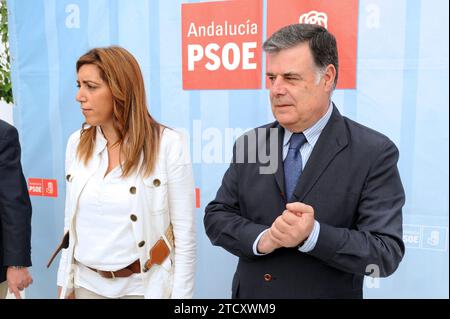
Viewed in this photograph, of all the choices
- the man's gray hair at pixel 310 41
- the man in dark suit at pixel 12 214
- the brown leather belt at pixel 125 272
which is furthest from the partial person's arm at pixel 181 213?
the man in dark suit at pixel 12 214

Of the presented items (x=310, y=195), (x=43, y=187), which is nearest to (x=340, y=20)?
(x=310, y=195)

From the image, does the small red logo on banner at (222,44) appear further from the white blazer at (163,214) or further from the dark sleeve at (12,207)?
the dark sleeve at (12,207)

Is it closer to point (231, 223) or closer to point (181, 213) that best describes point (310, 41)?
point (231, 223)

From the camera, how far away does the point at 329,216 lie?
1.21 m

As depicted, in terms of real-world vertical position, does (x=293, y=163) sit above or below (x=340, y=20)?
below

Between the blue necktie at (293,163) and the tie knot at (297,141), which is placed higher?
the tie knot at (297,141)

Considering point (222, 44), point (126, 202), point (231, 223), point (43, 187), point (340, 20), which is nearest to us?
point (231, 223)

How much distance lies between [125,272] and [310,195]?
0.67 meters

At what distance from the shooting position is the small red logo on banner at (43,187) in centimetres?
257

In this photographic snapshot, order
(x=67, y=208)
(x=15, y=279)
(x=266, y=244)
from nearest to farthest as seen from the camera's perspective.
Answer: (x=266, y=244) < (x=67, y=208) < (x=15, y=279)

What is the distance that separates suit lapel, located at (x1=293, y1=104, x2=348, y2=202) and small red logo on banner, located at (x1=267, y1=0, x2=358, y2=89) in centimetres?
74

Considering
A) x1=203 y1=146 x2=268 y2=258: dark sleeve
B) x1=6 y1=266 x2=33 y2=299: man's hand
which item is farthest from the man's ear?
x1=6 y1=266 x2=33 y2=299: man's hand

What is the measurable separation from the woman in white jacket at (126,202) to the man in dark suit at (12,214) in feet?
0.84
